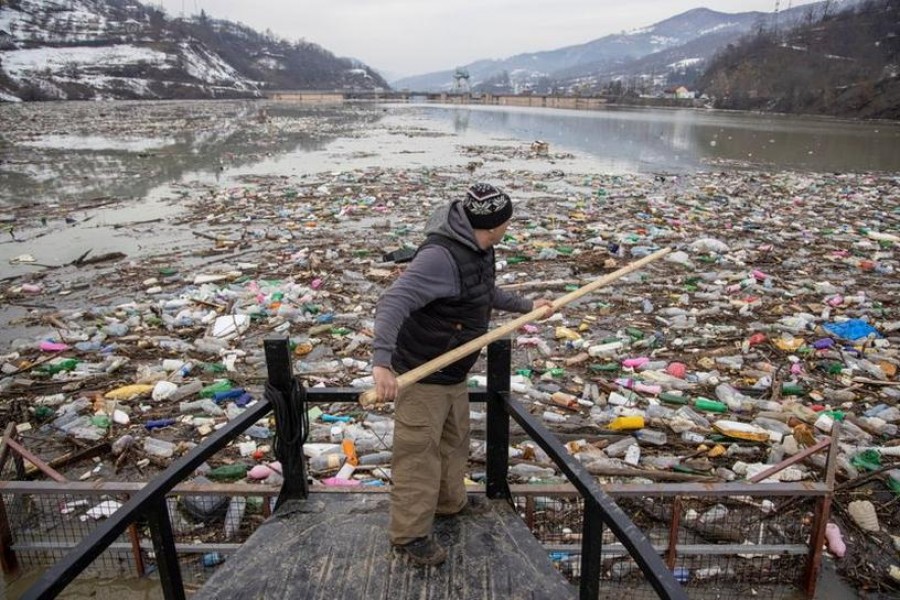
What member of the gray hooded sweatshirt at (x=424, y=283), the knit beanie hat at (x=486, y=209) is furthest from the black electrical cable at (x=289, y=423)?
the knit beanie hat at (x=486, y=209)


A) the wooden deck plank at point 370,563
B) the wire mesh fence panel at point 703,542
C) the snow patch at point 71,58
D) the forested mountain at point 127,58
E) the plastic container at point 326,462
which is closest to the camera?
the wooden deck plank at point 370,563

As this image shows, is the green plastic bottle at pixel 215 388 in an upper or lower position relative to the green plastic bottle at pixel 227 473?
upper

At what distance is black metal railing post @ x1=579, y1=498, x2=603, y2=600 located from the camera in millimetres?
1712

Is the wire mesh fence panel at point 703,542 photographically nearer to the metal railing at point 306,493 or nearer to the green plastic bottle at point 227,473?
the metal railing at point 306,493

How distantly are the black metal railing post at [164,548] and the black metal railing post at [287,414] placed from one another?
2.17 feet

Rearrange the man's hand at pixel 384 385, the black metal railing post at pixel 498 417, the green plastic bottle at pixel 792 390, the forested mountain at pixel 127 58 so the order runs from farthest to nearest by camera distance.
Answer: the forested mountain at pixel 127 58 < the green plastic bottle at pixel 792 390 < the black metal railing post at pixel 498 417 < the man's hand at pixel 384 385

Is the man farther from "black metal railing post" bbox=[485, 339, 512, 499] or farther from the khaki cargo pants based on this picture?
"black metal railing post" bbox=[485, 339, 512, 499]

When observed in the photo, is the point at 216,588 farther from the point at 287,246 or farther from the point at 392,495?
the point at 287,246

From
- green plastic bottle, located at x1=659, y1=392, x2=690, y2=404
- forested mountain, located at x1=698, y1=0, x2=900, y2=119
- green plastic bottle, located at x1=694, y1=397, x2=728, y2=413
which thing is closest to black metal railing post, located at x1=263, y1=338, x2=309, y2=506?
green plastic bottle, located at x1=659, y1=392, x2=690, y2=404

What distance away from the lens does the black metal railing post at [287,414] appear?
232cm

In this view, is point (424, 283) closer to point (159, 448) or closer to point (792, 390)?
point (159, 448)

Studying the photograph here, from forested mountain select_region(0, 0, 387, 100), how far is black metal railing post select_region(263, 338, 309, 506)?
247 feet

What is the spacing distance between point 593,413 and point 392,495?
8.79 feet

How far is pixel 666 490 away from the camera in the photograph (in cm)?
276
